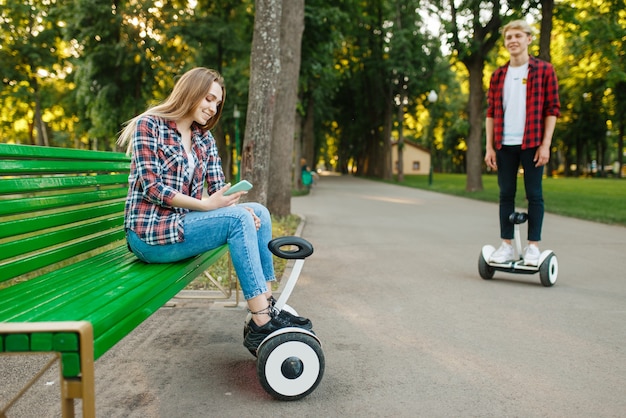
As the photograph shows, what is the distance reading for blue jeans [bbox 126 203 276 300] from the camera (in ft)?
9.52

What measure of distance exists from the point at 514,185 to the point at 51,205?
4.10m

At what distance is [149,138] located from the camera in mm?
3078

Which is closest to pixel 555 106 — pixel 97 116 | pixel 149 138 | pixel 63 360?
pixel 149 138

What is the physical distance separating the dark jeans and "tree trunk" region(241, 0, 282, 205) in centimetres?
368

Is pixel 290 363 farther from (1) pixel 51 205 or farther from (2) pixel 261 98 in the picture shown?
(2) pixel 261 98

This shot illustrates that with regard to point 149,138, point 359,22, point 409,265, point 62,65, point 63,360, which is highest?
point 359,22

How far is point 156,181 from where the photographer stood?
9.89 feet

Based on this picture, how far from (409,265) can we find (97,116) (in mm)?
18487

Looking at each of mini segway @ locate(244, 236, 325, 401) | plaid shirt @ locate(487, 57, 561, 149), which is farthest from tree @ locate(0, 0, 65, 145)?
mini segway @ locate(244, 236, 325, 401)

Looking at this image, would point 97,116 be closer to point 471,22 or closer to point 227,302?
point 471,22

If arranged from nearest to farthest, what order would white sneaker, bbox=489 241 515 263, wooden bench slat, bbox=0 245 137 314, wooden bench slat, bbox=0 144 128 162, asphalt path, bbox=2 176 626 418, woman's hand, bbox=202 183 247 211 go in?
wooden bench slat, bbox=0 245 137 314 → wooden bench slat, bbox=0 144 128 162 → asphalt path, bbox=2 176 626 418 → woman's hand, bbox=202 183 247 211 → white sneaker, bbox=489 241 515 263

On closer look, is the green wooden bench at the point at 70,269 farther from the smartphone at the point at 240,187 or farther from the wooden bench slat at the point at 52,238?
the smartphone at the point at 240,187

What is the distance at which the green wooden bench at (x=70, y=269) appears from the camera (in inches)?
67.4

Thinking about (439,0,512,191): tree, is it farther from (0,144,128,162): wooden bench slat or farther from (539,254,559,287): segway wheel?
(0,144,128,162): wooden bench slat
